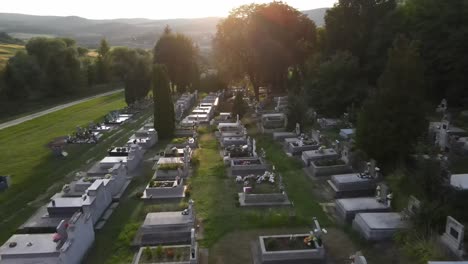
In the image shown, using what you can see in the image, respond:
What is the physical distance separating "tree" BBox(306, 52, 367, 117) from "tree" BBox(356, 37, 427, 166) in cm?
1200

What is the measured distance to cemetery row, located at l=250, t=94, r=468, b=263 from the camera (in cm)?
1100

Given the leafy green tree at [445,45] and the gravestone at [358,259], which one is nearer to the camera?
the gravestone at [358,259]

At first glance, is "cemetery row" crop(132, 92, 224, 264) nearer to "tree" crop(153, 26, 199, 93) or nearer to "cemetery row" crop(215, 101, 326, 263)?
"cemetery row" crop(215, 101, 326, 263)

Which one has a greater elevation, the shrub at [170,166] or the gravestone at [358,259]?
the gravestone at [358,259]

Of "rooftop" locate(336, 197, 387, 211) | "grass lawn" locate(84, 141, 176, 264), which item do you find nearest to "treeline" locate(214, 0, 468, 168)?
"rooftop" locate(336, 197, 387, 211)

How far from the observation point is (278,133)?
25125 mm

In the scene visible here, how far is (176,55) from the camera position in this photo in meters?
44.1

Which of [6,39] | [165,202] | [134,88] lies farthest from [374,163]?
[6,39]

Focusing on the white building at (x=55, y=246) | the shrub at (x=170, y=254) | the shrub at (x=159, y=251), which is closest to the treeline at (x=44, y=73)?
the white building at (x=55, y=246)

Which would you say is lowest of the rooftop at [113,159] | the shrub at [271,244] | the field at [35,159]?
the field at [35,159]

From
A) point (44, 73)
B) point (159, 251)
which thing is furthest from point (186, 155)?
point (44, 73)

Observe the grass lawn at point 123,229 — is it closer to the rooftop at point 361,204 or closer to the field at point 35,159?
the field at point 35,159

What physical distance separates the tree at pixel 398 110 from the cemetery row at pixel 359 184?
3.74 ft

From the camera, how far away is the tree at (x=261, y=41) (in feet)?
123
